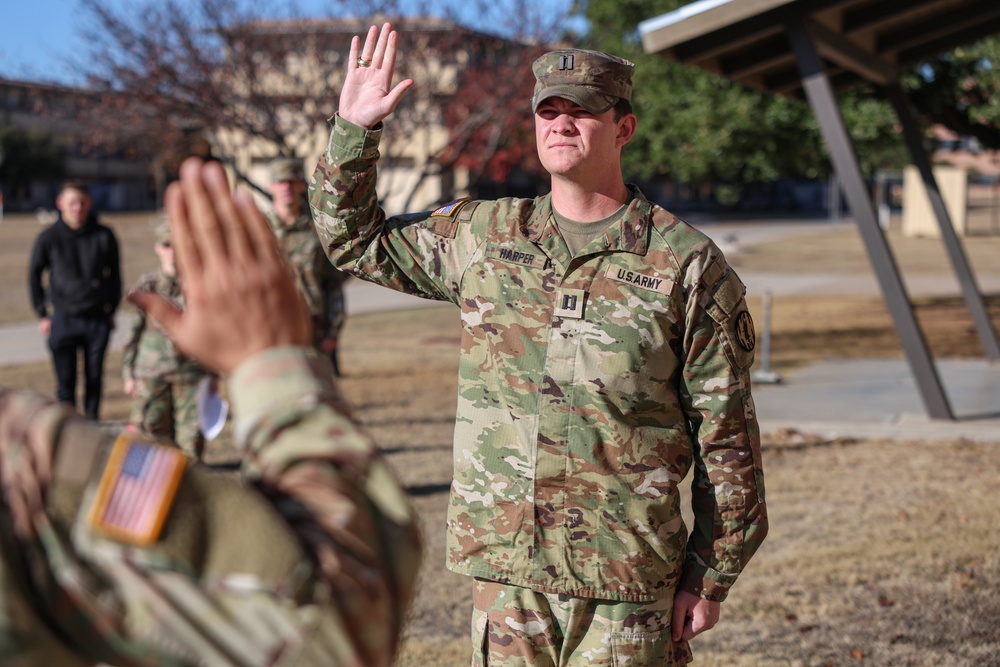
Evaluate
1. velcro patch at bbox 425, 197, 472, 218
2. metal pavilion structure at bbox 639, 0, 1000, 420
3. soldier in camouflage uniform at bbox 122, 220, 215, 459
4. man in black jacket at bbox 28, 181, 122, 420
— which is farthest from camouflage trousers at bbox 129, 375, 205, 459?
metal pavilion structure at bbox 639, 0, 1000, 420

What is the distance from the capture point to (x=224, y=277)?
49.4 inches

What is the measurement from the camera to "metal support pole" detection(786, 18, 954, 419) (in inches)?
331

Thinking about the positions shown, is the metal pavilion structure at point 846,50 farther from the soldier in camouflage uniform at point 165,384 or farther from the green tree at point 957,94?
the soldier in camouflage uniform at point 165,384

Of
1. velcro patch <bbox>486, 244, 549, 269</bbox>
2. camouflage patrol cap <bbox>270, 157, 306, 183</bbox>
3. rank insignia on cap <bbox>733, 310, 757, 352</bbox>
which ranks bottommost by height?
rank insignia on cap <bbox>733, 310, 757, 352</bbox>

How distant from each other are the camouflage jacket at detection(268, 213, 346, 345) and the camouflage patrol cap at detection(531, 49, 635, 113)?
470 cm

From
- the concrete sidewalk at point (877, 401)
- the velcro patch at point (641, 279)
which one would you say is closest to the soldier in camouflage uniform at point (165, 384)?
the velcro patch at point (641, 279)

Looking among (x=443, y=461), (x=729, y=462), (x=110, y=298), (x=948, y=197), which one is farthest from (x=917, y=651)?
(x=948, y=197)

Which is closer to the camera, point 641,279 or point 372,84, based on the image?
point 372,84

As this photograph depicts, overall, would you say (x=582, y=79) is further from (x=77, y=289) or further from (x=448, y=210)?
(x=77, y=289)

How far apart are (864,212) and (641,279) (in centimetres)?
626

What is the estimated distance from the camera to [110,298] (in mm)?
8648

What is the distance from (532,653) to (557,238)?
3.38 ft

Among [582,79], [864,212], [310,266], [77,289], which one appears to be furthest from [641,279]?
[77,289]

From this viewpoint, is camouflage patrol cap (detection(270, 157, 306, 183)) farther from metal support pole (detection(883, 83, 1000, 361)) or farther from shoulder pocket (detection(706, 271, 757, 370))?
metal support pole (detection(883, 83, 1000, 361))
